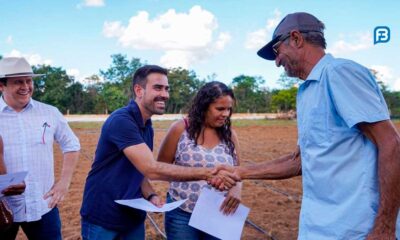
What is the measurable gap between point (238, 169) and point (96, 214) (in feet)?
→ 3.17

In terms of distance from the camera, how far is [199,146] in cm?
296

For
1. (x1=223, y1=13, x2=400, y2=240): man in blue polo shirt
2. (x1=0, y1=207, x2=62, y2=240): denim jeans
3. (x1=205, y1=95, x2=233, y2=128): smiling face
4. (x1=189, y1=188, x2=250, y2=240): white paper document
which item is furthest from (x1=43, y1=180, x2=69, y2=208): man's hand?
(x1=223, y1=13, x2=400, y2=240): man in blue polo shirt

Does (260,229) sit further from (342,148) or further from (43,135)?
(342,148)

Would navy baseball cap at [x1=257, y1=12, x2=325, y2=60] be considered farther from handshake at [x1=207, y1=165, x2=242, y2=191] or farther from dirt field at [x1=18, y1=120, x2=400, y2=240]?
dirt field at [x1=18, y1=120, x2=400, y2=240]

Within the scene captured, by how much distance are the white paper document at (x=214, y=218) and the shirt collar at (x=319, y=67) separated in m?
1.14

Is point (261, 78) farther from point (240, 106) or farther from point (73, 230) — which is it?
point (73, 230)

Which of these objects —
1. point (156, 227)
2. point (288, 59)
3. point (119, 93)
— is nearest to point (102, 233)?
point (288, 59)

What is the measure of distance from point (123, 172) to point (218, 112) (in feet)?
2.64

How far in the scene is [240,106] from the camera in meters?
59.7

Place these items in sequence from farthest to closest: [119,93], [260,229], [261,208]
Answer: [119,93] → [261,208] → [260,229]

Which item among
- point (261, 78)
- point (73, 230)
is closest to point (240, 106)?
point (261, 78)

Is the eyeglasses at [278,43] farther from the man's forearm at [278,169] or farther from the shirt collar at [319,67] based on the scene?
the man's forearm at [278,169]

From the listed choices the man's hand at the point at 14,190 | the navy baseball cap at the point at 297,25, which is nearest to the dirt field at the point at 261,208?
the man's hand at the point at 14,190

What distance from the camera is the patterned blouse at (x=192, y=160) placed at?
2918 millimetres
